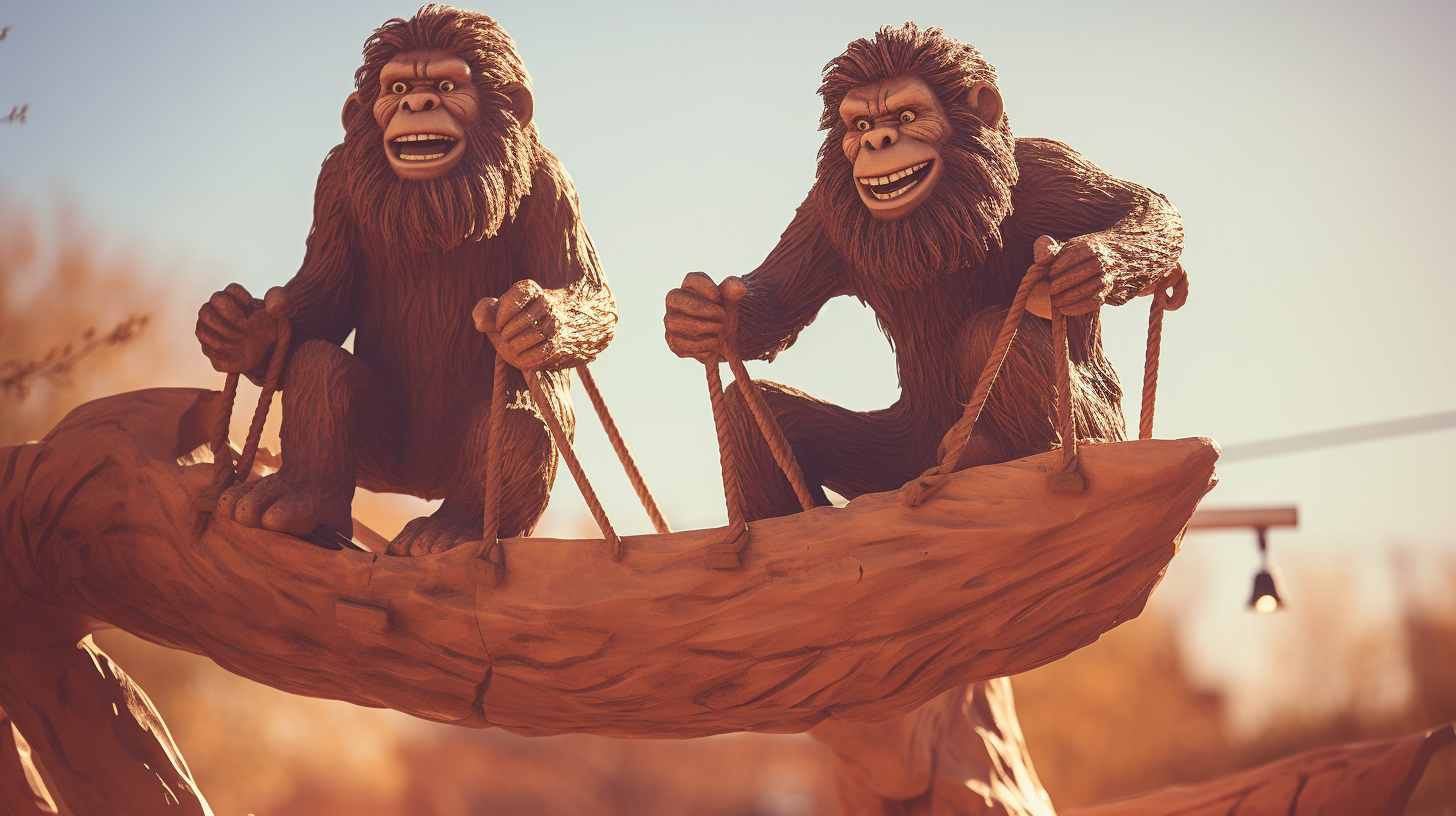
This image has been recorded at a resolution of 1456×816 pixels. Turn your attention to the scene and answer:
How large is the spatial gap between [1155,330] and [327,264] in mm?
1286

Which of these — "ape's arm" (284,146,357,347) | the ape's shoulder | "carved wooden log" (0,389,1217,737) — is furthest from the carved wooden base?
the ape's shoulder

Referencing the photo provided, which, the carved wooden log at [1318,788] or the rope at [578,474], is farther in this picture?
the carved wooden log at [1318,788]

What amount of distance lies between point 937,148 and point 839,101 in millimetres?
169

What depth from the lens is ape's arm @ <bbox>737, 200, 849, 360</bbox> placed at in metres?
1.85

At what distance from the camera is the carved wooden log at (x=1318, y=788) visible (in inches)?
103

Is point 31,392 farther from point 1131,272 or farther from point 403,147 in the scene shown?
point 1131,272

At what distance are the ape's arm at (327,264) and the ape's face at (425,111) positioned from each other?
17 centimetres

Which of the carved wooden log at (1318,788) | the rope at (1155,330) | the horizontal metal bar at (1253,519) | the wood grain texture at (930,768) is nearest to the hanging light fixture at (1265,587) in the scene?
the horizontal metal bar at (1253,519)

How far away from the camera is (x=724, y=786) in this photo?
550 cm

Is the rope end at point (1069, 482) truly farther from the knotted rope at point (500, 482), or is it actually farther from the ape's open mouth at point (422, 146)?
the ape's open mouth at point (422, 146)

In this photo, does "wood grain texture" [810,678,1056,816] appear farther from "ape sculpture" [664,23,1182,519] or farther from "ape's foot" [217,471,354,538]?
"ape's foot" [217,471,354,538]

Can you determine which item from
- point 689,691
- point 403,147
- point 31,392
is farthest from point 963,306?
point 31,392

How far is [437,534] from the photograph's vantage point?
1.76m

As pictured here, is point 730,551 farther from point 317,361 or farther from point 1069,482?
point 317,361
